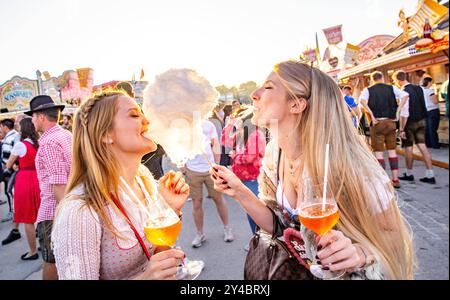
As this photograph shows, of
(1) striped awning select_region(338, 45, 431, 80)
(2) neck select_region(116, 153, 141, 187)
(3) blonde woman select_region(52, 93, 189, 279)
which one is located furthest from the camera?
(1) striped awning select_region(338, 45, 431, 80)

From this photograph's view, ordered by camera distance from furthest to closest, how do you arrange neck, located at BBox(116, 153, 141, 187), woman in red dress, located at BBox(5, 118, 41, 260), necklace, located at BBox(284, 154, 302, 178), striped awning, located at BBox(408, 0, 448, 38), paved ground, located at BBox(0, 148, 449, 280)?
1. striped awning, located at BBox(408, 0, 448, 38)
2. woman in red dress, located at BBox(5, 118, 41, 260)
3. paved ground, located at BBox(0, 148, 449, 280)
4. necklace, located at BBox(284, 154, 302, 178)
5. neck, located at BBox(116, 153, 141, 187)

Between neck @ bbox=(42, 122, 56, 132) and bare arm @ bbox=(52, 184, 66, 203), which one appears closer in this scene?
bare arm @ bbox=(52, 184, 66, 203)

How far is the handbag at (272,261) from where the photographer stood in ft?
5.69

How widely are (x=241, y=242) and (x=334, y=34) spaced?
86.9 ft

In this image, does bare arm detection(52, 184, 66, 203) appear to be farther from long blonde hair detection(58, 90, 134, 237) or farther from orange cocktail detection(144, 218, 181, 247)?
orange cocktail detection(144, 218, 181, 247)

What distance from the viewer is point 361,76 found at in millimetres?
17297

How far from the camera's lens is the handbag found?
5.69 feet

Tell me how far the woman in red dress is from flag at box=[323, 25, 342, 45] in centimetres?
2622

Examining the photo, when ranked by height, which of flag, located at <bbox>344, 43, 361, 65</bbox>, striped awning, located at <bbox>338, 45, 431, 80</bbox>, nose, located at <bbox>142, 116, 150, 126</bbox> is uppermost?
flag, located at <bbox>344, 43, 361, 65</bbox>

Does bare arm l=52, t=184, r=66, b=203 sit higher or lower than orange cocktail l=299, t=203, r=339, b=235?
lower

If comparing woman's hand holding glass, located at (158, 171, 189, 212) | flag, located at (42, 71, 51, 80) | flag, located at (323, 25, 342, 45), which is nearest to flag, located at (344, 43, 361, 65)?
flag, located at (323, 25, 342, 45)

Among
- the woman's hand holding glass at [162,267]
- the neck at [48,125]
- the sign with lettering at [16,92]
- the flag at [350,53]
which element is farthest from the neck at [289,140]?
the sign with lettering at [16,92]

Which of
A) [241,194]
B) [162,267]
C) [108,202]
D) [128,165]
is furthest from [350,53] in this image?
[162,267]
